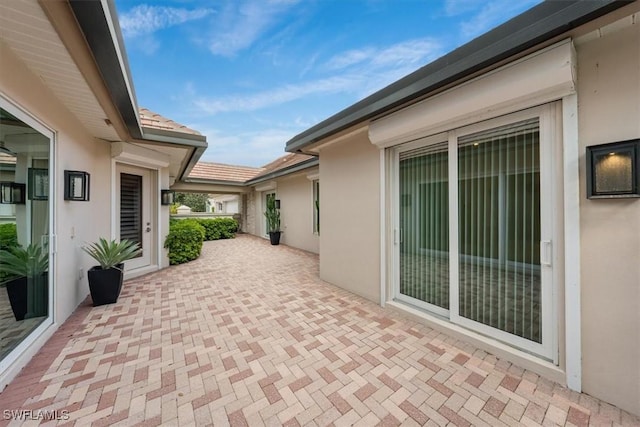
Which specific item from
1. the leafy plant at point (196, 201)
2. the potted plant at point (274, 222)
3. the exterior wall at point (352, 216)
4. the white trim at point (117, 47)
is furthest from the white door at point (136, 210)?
the leafy plant at point (196, 201)

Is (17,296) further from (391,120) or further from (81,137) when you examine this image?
(391,120)

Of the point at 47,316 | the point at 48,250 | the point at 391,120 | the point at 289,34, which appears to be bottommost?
the point at 47,316

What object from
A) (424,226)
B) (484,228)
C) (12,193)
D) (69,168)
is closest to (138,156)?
(69,168)

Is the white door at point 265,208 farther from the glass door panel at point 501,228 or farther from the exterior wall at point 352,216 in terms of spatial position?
the glass door panel at point 501,228

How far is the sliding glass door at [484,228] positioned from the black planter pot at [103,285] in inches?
194

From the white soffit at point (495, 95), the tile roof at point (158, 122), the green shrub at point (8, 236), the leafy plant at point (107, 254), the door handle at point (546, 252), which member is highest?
the tile roof at point (158, 122)

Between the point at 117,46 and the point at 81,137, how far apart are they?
2.86 meters

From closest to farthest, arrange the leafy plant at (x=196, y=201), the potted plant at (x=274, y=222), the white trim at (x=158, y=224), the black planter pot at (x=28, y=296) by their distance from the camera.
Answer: the black planter pot at (x=28, y=296)
the white trim at (x=158, y=224)
the potted plant at (x=274, y=222)
the leafy plant at (x=196, y=201)

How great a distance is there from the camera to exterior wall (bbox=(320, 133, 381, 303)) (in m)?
4.29

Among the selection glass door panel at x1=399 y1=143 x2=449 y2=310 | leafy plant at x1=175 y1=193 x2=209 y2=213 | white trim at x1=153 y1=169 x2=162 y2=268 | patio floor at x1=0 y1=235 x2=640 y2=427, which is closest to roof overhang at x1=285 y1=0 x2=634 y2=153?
glass door panel at x1=399 y1=143 x2=449 y2=310

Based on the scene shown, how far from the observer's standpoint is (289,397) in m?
2.13

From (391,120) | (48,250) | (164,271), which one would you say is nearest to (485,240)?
(391,120)

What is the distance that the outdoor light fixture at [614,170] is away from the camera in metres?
1.88

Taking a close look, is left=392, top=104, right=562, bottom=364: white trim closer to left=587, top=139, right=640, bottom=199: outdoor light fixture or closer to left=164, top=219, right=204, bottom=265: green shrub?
left=587, top=139, right=640, bottom=199: outdoor light fixture
